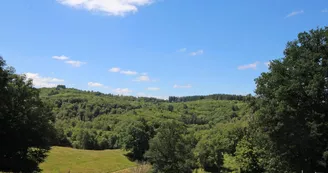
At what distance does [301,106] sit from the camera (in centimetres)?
2167

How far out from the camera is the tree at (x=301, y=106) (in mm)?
20672

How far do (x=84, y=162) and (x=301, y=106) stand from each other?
63.2 metres

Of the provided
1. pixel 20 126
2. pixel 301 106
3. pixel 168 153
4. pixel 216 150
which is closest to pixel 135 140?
pixel 216 150

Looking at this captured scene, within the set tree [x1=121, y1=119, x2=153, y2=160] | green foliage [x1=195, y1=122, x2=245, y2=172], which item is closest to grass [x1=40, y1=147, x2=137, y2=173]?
tree [x1=121, y1=119, x2=153, y2=160]

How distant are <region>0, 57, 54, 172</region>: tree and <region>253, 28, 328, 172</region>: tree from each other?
23.2 m

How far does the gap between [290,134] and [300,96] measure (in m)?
3.36

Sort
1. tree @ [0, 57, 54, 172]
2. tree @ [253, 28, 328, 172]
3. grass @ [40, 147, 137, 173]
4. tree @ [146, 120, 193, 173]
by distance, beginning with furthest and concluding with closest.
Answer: grass @ [40, 147, 137, 173] → tree @ [146, 120, 193, 173] → tree @ [0, 57, 54, 172] → tree @ [253, 28, 328, 172]

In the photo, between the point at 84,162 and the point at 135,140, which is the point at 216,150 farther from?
the point at 84,162

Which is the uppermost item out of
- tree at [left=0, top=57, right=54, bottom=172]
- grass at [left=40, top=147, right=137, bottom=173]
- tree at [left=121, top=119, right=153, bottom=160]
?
tree at [left=0, top=57, right=54, bottom=172]

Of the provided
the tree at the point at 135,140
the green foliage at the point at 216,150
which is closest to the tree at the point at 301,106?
the green foliage at the point at 216,150

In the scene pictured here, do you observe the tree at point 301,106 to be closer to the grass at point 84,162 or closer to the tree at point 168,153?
the tree at point 168,153

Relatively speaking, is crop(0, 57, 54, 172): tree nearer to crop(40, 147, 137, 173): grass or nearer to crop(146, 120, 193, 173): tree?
crop(146, 120, 193, 173): tree

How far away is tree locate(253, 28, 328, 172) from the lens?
814 inches

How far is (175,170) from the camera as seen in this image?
4884 centimetres
